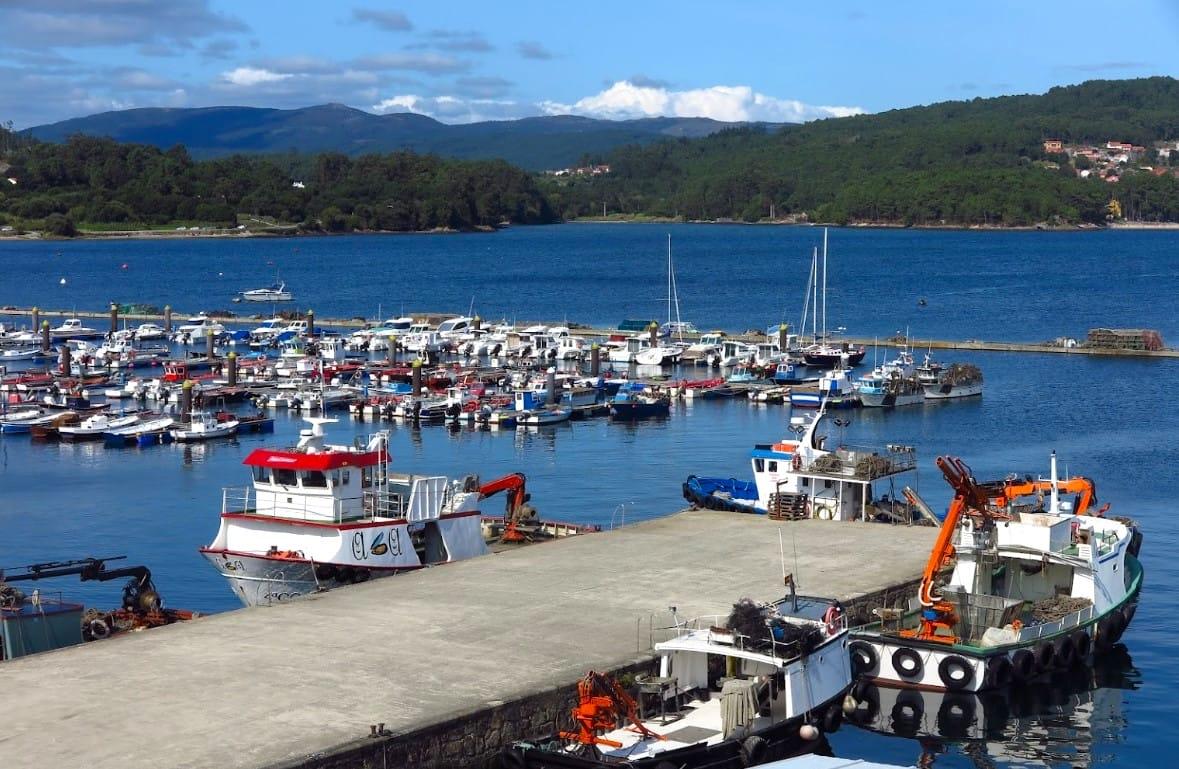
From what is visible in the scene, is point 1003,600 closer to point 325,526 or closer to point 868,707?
point 868,707

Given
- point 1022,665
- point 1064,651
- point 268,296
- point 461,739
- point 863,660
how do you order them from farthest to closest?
1. point 268,296
2. point 1064,651
3. point 1022,665
4. point 863,660
5. point 461,739

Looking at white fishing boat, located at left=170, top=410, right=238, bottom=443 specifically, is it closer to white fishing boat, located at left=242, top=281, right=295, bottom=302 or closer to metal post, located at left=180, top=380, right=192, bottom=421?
metal post, located at left=180, top=380, right=192, bottom=421

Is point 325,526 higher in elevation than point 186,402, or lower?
higher

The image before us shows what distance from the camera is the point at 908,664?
27.1m

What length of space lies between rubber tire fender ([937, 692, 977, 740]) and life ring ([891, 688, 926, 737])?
0.34 meters

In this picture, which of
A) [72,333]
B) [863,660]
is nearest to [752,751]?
[863,660]

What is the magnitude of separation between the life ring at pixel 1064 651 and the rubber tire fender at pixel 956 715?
→ 2361mm

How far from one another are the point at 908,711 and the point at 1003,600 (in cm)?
334

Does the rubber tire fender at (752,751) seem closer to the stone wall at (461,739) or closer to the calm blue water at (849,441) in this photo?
the stone wall at (461,739)

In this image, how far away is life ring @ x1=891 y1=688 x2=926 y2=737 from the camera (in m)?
27.0

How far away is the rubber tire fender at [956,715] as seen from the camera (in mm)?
27000

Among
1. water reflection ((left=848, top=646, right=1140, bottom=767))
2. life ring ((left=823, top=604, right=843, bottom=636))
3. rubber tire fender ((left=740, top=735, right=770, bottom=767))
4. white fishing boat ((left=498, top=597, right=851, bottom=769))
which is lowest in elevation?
water reflection ((left=848, top=646, right=1140, bottom=767))

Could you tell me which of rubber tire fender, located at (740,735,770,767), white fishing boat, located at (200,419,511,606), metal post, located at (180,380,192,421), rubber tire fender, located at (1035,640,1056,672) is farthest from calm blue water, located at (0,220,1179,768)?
white fishing boat, located at (200,419,511,606)

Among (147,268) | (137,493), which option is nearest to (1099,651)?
(137,493)
